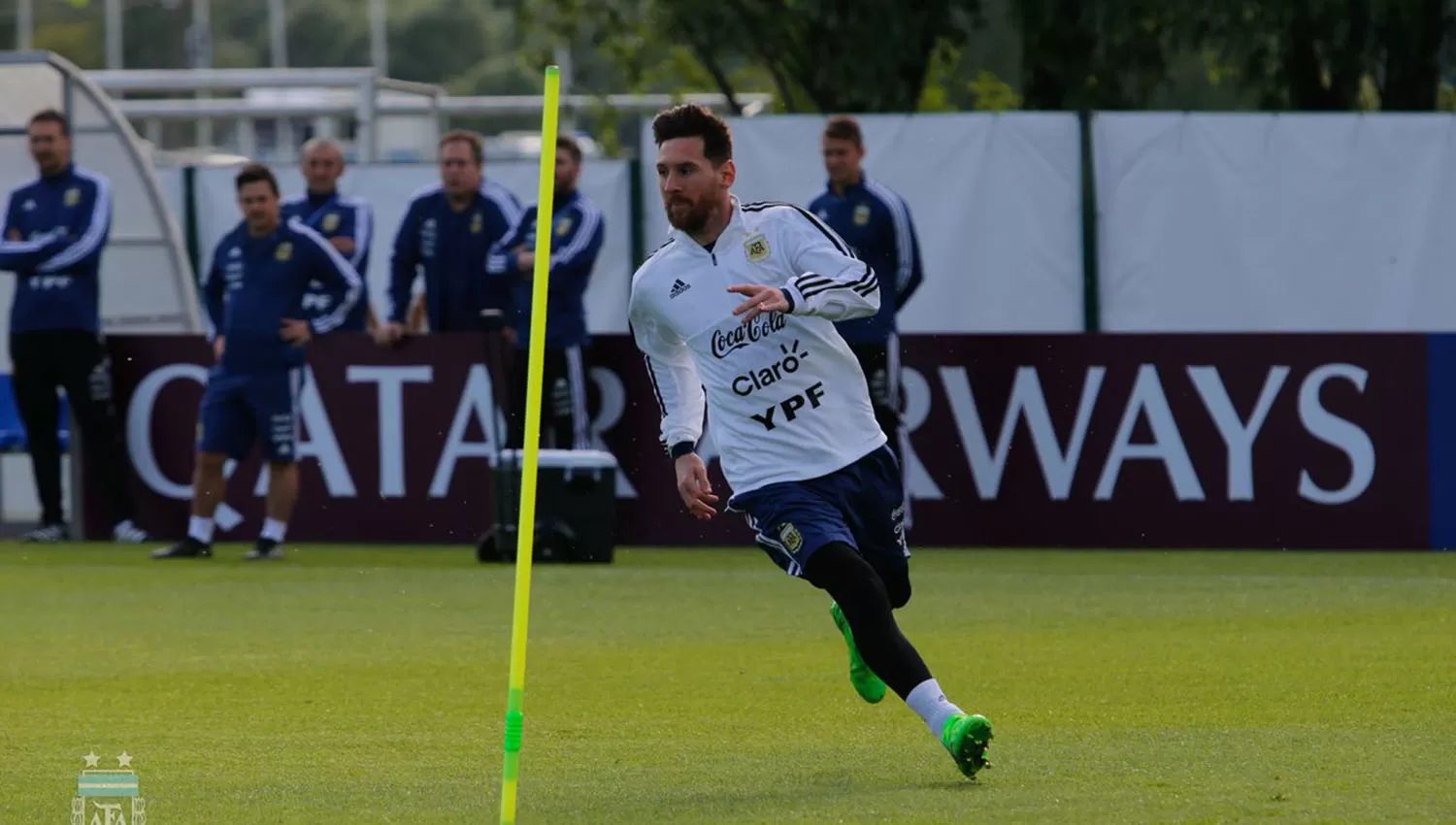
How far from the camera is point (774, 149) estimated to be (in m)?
19.2

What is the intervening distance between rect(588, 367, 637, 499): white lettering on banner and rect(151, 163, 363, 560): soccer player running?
182cm

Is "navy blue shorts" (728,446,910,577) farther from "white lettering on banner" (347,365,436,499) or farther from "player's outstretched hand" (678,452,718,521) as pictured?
"white lettering on banner" (347,365,436,499)

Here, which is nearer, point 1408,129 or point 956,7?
point 1408,129

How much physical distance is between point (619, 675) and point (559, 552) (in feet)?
16.6

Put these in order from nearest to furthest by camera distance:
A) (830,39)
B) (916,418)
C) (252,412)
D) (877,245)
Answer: (877,245) → (252,412) → (916,418) → (830,39)

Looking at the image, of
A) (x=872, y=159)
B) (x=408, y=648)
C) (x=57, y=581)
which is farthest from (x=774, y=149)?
(x=408, y=648)

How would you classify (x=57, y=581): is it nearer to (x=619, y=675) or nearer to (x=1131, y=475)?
(x=619, y=675)

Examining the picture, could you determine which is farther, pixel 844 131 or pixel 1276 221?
pixel 1276 221

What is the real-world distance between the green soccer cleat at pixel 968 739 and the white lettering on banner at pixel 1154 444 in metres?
8.81

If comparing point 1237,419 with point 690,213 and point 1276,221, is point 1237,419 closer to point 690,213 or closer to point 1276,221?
point 1276,221

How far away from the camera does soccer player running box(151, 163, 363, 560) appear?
1581cm

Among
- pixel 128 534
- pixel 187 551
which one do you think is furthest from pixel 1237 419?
pixel 128 534

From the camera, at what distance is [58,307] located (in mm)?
16781

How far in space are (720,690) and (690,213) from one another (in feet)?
8.35
